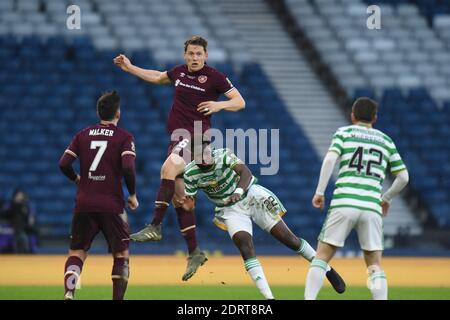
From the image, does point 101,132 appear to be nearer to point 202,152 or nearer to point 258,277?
point 202,152

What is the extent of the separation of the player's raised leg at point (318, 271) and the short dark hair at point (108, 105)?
7.99ft

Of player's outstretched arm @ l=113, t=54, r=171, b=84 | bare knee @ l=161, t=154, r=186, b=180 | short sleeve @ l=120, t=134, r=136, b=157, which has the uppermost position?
player's outstretched arm @ l=113, t=54, r=171, b=84

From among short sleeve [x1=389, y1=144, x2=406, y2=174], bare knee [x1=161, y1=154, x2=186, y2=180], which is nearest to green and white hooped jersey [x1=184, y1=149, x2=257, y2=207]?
bare knee [x1=161, y1=154, x2=186, y2=180]

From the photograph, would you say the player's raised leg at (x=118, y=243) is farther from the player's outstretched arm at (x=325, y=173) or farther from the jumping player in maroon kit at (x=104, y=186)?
the player's outstretched arm at (x=325, y=173)

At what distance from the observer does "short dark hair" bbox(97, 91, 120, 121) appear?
9805 millimetres

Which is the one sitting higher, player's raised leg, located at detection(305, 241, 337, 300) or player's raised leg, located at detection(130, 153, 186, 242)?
player's raised leg, located at detection(130, 153, 186, 242)

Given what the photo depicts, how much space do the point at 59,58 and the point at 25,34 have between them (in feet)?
3.42

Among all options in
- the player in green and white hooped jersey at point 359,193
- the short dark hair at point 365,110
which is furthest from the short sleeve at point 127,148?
the short dark hair at point 365,110

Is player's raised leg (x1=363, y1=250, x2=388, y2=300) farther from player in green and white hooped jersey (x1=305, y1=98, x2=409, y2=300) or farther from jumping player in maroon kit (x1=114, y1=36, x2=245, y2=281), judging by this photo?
jumping player in maroon kit (x1=114, y1=36, x2=245, y2=281)

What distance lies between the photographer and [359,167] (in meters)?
9.10

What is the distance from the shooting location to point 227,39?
2552cm

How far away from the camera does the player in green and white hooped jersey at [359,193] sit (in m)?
9.09

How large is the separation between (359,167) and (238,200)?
188 cm
